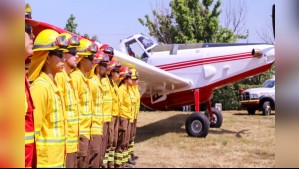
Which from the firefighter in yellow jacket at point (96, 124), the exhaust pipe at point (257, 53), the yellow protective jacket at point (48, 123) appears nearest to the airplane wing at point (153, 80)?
the exhaust pipe at point (257, 53)

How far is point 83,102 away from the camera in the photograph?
402 centimetres

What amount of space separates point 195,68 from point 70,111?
699cm

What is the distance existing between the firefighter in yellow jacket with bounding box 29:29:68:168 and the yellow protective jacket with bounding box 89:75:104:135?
153 centimetres

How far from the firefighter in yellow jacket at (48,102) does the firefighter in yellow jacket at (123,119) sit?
10.5 ft

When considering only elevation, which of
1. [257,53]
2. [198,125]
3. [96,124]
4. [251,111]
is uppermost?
[257,53]

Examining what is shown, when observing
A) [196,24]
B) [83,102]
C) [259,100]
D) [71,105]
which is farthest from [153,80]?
[196,24]

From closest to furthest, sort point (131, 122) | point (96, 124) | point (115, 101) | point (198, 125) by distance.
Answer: point (96, 124) → point (115, 101) → point (131, 122) → point (198, 125)

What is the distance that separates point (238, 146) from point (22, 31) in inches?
285

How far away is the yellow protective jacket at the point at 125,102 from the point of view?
618cm

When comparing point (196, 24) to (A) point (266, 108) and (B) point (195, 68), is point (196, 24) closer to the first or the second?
(A) point (266, 108)

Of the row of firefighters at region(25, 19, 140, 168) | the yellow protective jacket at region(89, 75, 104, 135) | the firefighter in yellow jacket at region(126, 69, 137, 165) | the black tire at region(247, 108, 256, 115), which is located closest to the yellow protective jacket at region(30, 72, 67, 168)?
the row of firefighters at region(25, 19, 140, 168)

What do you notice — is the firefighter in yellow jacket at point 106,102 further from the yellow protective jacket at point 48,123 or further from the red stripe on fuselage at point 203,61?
the red stripe on fuselage at point 203,61

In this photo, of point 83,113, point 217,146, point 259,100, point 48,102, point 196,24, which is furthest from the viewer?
point 196,24

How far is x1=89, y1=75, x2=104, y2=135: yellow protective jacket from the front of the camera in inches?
172
